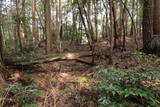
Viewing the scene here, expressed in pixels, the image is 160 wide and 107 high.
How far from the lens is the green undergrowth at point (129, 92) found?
2.29 metres

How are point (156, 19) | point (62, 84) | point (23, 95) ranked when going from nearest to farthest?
point (23, 95) → point (62, 84) → point (156, 19)

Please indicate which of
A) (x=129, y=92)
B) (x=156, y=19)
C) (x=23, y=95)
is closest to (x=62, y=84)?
(x=23, y=95)

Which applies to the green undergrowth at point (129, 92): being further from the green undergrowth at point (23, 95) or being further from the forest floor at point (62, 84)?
the green undergrowth at point (23, 95)

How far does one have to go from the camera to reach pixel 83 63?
5.54 metres

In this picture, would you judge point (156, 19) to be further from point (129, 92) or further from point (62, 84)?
point (62, 84)

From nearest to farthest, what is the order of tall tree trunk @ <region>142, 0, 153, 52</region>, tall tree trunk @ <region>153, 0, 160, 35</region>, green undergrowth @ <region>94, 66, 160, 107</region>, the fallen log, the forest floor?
1. green undergrowth @ <region>94, 66, 160, 107</region>
2. the forest floor
3. the fallen log
4. tall tree trunk @ <region>142, 0, 153, 52</region>
5. tall tree trunk @ <region>153, 0, 160, 35</region>

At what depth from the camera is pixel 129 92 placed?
7.53 ft

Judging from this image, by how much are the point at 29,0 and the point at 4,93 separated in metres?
16.6

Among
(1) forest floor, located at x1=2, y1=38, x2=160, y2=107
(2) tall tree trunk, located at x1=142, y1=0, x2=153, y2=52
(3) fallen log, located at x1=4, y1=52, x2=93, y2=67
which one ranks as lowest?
(1) forest floor, located at x1=2, y1=38, x2=160, y2=107

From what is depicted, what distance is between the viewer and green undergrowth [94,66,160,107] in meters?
2.29

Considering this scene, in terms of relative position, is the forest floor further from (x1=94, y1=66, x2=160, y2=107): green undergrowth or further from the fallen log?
(x1=94, y1=66, x2=160, y2=107): green undergrowth

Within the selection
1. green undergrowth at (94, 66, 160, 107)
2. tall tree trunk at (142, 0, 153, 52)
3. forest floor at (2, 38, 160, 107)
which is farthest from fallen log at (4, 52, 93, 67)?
tall tree trunk at (142, 0, 153, 52)

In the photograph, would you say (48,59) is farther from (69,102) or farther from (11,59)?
(69,102)

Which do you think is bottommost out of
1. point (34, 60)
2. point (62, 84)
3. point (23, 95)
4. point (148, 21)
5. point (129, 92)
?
point (62, 84)
